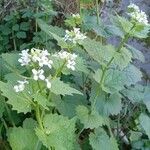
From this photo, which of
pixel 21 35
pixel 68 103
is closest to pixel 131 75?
pixel 68 103

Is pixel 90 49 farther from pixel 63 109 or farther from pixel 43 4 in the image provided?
pixel 43 4

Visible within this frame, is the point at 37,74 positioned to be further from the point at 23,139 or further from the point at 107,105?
the point at 107,105

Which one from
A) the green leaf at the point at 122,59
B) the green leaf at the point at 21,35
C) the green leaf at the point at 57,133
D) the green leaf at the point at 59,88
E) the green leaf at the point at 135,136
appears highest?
the green leaf at the point at 122,59

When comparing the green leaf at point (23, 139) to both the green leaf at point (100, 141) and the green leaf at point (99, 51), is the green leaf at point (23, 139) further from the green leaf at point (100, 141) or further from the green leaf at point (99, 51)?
the green leaf at point (99, 51)

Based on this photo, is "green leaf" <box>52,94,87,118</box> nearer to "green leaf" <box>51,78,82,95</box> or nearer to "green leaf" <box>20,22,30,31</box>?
"green leaf" <box>51,78,82,95</box>

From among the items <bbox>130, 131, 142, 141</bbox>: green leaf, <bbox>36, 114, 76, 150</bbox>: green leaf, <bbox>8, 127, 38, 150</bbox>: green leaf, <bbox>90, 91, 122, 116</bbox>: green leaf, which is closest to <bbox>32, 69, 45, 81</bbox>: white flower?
<bbox>36, 114, 76, 150</bbox>: green leaf

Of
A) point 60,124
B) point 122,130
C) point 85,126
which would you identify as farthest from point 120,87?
point 122,130

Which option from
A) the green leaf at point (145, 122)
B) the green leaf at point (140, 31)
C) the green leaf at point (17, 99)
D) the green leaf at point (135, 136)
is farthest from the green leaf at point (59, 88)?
the green leaf at point (135, 136)
